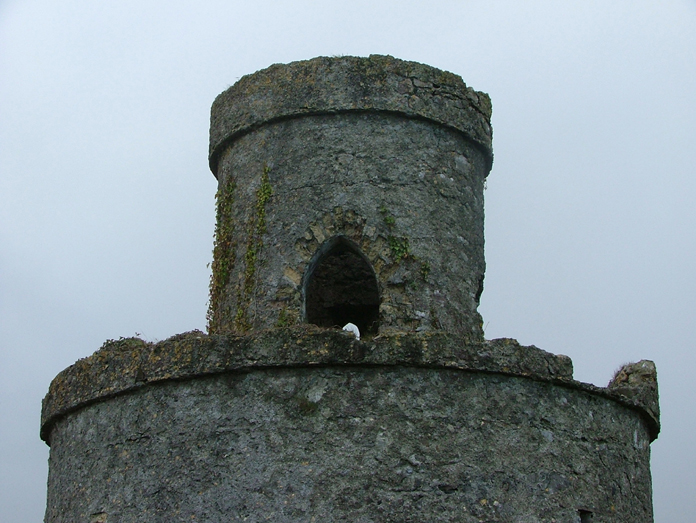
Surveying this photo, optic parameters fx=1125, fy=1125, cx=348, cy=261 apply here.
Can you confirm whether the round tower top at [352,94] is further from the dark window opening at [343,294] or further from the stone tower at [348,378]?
the dark window opening at [343,294]

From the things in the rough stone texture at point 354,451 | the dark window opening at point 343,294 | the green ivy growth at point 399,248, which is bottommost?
the rough stone texture at point 354,451

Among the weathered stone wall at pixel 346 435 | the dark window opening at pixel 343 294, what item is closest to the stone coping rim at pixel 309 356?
the weathered stone wall at pixel 346 435

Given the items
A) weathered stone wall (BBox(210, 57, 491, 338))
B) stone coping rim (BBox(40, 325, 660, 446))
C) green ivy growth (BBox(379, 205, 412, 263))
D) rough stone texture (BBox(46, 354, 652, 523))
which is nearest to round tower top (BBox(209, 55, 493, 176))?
weathered stone wall (BBox(210, 57, 491, 338))

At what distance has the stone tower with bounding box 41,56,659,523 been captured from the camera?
8.67 metres

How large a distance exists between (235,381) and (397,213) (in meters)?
2.37

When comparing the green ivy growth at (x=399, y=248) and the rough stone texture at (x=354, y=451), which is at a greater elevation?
the green ivy growth at (x=399, y=248)

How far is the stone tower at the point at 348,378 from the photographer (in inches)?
341

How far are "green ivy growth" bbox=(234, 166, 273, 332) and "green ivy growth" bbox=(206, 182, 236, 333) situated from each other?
0.77 ft

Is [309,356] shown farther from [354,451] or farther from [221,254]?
[221,254]

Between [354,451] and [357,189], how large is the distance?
273 centimetres

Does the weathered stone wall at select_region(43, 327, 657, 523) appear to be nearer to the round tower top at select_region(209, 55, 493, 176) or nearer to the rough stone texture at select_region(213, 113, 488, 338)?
the rough stone texture at select_region(213, 113, 488, 338)

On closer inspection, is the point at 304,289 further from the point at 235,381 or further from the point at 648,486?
the point at 648,486

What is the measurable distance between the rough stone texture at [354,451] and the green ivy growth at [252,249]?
1325 mm

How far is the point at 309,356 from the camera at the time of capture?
8844 millimetres
